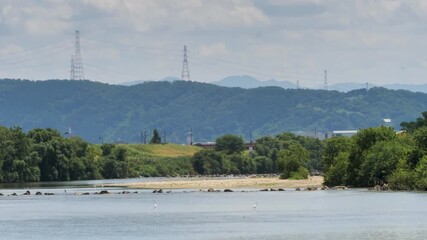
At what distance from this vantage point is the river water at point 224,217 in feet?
231

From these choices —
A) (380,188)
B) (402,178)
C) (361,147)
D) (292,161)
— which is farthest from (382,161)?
(292,161)

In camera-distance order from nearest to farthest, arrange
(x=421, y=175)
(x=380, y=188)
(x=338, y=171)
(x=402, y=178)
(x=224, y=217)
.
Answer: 1. (x=224, y=217)
2. (x=421, y=175)
3. (x=402, y=178)
4. (x=380, y=188)
5. (x=338, y=171)

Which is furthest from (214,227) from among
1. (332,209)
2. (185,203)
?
(185,203)

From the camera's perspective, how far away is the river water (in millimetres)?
70375

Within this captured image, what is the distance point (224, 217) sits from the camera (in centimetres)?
8588

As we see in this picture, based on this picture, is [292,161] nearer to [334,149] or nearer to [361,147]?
[334,149]

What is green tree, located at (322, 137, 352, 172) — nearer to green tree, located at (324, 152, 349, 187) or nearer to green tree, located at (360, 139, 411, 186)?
green tree, located at (324, 152, 349, 187)

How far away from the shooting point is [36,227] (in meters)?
79.9

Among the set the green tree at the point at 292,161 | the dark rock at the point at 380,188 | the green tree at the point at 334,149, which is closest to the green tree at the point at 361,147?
the dark rock at the point at 380,188

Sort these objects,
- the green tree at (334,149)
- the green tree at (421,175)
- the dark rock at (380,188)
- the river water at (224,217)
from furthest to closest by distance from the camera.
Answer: the green tree at (334,149)
the dark rock at (380,188)
the green tree at (421,175)
the river water at (224,217)

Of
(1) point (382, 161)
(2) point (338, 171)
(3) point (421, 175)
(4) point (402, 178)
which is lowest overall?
(4) point (402, 178)

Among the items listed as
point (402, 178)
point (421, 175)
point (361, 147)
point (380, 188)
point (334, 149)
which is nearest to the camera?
point (421, 175)

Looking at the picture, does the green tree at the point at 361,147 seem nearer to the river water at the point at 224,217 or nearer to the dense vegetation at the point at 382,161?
the dense vegetation at the point at 382,161

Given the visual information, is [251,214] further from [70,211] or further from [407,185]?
[407,185]
